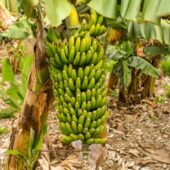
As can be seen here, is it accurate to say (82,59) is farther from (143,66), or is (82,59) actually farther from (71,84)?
(143,66)

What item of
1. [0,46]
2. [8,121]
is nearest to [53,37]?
[8,121]

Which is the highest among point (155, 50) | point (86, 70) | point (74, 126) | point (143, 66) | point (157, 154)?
point (155, 50)

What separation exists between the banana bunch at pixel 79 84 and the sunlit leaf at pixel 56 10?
0.54 feet

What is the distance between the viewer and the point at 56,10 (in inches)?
48.7

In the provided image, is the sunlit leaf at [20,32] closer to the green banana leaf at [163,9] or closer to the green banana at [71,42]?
the green banana at [71,42]

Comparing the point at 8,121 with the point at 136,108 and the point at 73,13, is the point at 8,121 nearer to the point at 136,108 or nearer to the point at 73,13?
the point at 136,108

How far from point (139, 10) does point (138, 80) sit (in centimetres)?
208

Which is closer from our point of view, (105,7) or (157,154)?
(105,7)

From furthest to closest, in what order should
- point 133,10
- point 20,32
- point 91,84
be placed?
point 20,32, point 91,84, point 133,10

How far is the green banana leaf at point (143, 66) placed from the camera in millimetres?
2834

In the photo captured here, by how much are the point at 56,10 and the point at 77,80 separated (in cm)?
30

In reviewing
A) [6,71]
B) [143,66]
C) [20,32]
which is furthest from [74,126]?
[143,66]

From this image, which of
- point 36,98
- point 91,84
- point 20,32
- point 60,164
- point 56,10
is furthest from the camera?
point 20,32

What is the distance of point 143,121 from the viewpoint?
3182mm
